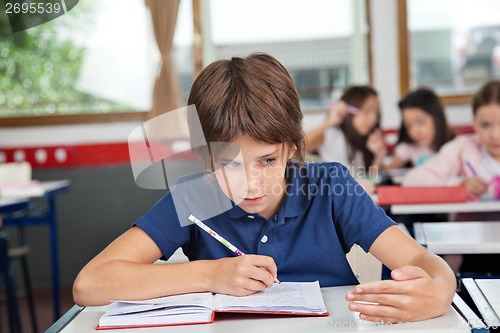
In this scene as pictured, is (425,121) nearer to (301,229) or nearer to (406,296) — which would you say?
(301,229)

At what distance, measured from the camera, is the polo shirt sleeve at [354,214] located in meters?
1.36

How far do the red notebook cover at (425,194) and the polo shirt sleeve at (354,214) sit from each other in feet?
3.32

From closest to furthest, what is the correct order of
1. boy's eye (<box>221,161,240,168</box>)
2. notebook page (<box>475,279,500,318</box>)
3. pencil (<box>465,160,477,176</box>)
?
notebook page (<box>475,279,500,318</box>)
boy's eye (<box>221,161,240,168</box>)
pencil (<box>465,160,477,176</box>)

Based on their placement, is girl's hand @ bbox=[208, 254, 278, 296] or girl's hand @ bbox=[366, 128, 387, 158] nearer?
girl's hand @ bbox=[208, 254, 278, 296]

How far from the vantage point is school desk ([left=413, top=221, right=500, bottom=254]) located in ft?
5.31

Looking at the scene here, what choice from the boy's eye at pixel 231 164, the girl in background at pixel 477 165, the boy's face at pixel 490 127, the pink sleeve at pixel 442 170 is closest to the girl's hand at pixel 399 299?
the boy's eye at pixel 231 164

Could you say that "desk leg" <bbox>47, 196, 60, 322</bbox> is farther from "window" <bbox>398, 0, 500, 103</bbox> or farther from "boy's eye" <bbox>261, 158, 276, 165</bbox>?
"boy's eye" <bbox>261, 158, 276, 165</bbox>

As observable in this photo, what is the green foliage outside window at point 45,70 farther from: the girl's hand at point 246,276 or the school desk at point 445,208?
the girl's hand at point 246,276

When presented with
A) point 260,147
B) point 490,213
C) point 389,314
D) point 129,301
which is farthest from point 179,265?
point 490,213

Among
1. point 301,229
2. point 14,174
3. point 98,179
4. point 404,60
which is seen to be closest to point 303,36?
point 404,60

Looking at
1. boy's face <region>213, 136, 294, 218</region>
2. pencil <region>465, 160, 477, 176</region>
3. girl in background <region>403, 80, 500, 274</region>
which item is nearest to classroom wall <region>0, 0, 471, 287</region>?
girl in background <region>403, 80, 500, 274</region>

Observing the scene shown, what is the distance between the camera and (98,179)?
14.8 ft

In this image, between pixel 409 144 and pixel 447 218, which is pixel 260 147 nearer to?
pixel 447 218

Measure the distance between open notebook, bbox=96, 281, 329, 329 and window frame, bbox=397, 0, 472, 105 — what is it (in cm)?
345
